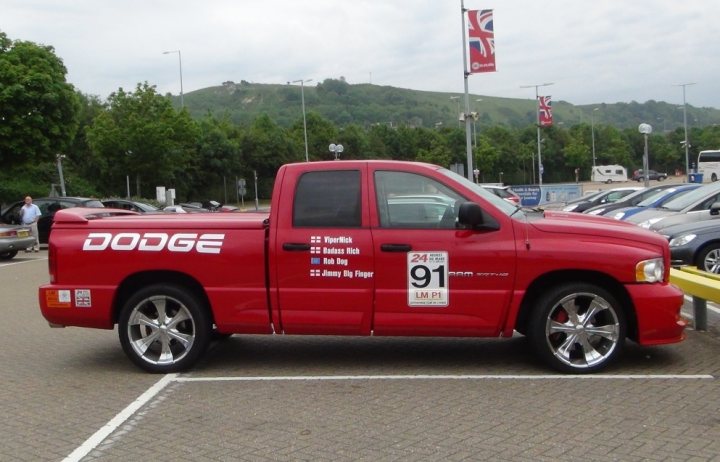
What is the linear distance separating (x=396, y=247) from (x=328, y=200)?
0.75m

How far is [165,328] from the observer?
6.89 meters

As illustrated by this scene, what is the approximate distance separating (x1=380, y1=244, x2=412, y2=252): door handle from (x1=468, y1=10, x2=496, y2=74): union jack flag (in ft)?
73.9

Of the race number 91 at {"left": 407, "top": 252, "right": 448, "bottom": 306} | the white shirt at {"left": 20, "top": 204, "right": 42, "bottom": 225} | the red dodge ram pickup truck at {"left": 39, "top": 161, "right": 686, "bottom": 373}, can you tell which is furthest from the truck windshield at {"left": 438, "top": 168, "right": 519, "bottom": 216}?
the white shirt at {"left": 20, "top": 204, "right": 42, "bottom": 225}

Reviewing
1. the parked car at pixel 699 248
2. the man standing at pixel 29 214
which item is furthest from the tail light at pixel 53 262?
the man standing at pixel 29 214

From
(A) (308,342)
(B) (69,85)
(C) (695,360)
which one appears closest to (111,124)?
(B) (69,85)

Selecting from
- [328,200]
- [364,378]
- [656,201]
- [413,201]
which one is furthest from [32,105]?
[364,378]

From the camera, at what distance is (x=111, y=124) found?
40781 millimetres

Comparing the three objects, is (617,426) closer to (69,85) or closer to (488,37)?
(488,37)

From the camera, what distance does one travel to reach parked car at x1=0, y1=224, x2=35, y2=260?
19297 mm

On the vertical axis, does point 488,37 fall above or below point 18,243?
above

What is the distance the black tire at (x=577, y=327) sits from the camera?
21.1 ft

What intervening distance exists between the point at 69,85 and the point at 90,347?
23156 mm

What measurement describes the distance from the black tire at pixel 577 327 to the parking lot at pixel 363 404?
6.2 inches

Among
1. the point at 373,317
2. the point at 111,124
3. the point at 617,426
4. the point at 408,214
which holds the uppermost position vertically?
the point at 111,124
